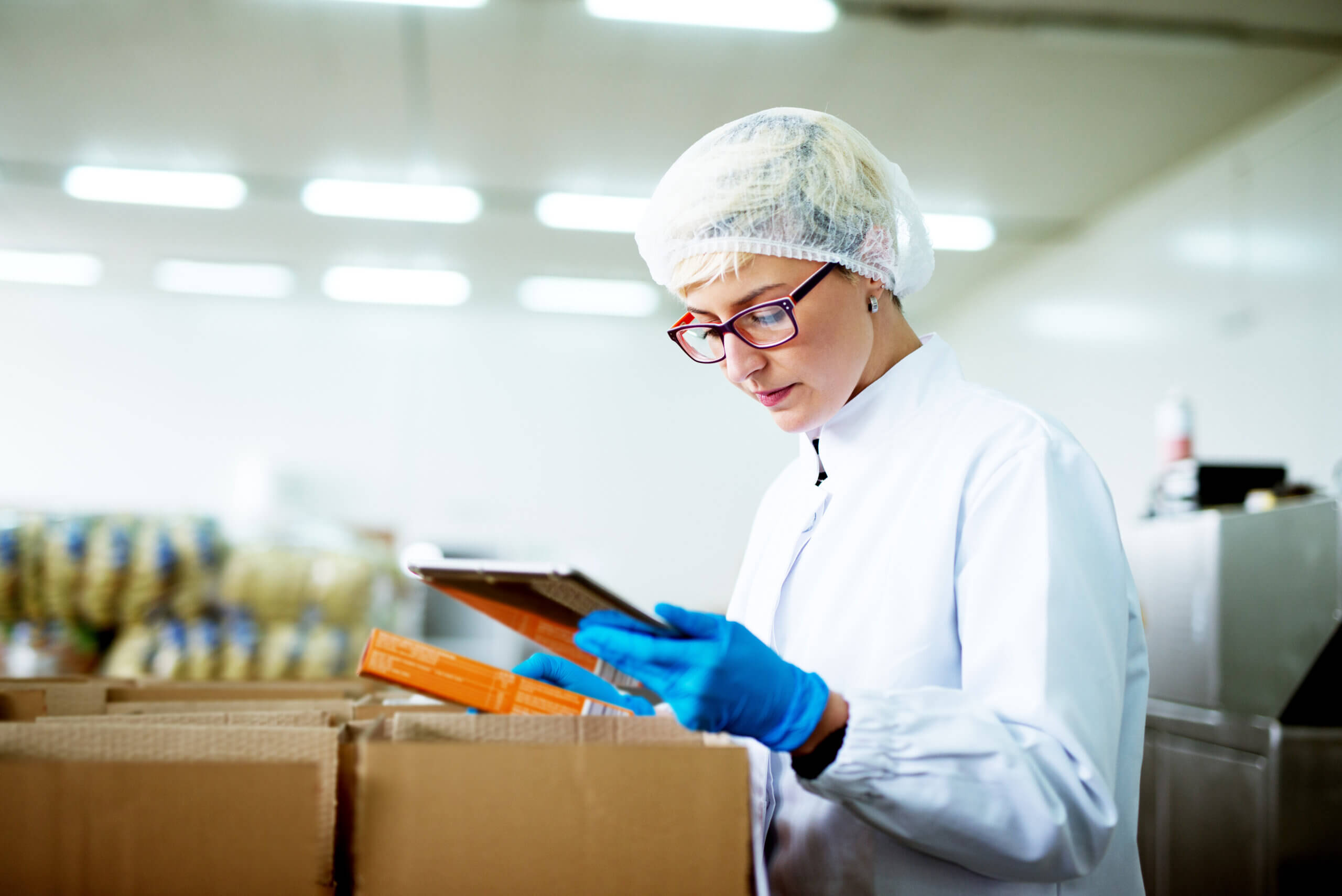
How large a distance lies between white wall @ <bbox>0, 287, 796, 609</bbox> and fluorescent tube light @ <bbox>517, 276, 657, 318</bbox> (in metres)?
0.17

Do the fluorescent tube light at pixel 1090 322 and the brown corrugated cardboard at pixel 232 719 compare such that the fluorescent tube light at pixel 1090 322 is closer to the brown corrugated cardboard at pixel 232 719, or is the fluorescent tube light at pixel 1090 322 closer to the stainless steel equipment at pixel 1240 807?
the stainless steel equipment at pixel 1240 807

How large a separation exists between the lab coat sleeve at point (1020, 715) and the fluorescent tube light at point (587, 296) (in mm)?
5686

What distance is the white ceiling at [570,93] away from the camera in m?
3.47

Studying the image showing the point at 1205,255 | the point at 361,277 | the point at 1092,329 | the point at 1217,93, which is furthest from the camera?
the point at 361,277

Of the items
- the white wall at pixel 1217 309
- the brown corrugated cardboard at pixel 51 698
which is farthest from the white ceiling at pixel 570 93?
the brown corrugated cardboard at pixel 51 698

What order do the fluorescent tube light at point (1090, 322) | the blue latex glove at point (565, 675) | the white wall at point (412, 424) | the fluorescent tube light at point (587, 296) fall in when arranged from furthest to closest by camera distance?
the white wall at point (412, 424), the fluorescent tube light at point (587, 296), the fluorescent tube light at point (1090, 322), the blue latex glove at point (565, 675)

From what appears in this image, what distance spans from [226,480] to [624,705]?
643cm

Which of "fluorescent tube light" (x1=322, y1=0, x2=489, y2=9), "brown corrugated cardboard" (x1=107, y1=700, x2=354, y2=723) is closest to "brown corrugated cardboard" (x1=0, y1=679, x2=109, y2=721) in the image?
"brown corrugated cardboard" (x1=107, y1=700, x2=354, y2=723)

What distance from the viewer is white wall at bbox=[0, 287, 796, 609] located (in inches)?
266

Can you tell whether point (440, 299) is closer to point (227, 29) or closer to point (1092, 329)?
point (227, 29)

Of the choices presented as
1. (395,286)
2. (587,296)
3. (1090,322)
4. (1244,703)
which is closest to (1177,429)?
(1244,703)

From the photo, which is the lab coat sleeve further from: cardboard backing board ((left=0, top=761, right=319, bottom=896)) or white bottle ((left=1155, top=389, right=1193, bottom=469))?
white bottle ((left=1155, top=389, right=1193, bottom=469))

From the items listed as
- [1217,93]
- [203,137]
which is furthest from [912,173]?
[203,137]

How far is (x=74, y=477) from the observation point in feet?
21.9
